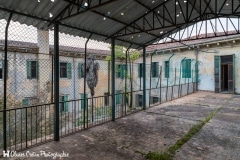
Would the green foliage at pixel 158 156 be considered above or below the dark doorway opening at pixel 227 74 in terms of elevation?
below

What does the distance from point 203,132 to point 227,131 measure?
0.76 metres

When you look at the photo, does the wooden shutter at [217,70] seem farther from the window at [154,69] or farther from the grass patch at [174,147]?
the grass patch at [174,147]

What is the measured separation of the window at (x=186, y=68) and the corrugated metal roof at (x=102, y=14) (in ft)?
28.6

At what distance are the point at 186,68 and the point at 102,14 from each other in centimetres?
1220

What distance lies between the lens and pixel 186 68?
50.9 ft

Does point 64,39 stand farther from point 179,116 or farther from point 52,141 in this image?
point 179,116

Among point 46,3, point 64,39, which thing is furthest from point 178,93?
point 46,3

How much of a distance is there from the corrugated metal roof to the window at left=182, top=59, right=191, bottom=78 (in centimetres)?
870

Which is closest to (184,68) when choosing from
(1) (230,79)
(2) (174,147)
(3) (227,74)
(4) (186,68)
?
(4) (186,68)

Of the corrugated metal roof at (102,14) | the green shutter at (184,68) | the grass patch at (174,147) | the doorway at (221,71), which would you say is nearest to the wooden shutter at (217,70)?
the doorway at (221,71)

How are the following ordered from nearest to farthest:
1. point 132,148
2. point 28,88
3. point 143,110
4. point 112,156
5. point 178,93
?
point 112,156 → point 132,148 → point 143,110 → point 28,88 → point 178,93

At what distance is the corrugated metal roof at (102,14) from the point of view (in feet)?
12.9

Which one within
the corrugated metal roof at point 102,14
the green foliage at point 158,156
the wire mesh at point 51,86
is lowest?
the green foliage at point 158,156

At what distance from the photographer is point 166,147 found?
4191mm
